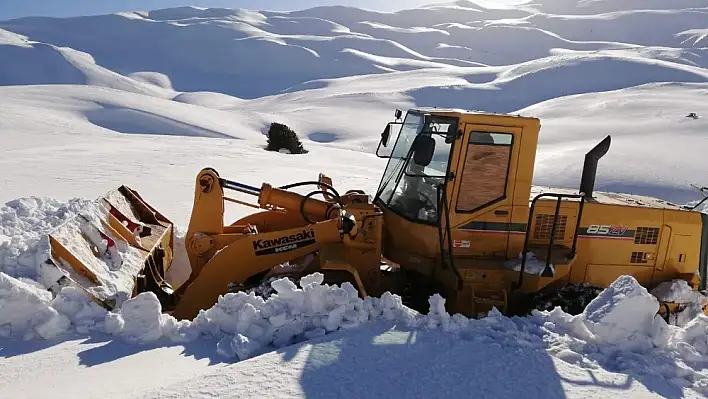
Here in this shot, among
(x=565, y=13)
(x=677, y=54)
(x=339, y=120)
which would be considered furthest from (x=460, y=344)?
(x=565, y=13)

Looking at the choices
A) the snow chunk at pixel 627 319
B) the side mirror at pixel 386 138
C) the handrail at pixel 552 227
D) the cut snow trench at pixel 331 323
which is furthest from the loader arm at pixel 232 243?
the snow chunk at pixel 627 319

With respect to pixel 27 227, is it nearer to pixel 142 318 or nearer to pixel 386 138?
pixel 142 318

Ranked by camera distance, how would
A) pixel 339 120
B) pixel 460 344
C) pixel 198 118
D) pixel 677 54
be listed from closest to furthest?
pixel 460 344
pixel 198 118
pixel 339 120
pixel 677 54

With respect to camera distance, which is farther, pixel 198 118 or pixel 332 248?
pixel 198 118

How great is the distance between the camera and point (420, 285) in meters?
6.14

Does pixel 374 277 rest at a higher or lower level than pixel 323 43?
lower

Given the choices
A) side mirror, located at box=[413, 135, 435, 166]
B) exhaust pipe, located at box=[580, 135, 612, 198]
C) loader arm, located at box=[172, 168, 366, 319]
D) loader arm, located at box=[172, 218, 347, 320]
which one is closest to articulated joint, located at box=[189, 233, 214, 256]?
loader arm, located at box=[172, 168, 366, 319]

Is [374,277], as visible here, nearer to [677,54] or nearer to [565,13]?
[677,54]

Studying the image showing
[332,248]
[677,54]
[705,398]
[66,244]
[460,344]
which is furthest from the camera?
[677,54]

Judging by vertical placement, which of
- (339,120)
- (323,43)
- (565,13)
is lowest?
(339,120)

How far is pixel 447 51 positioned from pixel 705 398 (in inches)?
3791

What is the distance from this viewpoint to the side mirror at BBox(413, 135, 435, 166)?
5352 mm

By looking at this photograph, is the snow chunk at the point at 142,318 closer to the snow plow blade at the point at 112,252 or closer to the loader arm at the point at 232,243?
the snow plow blade at the point at 112,252

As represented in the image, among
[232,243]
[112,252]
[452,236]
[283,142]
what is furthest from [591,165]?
[283,142]
